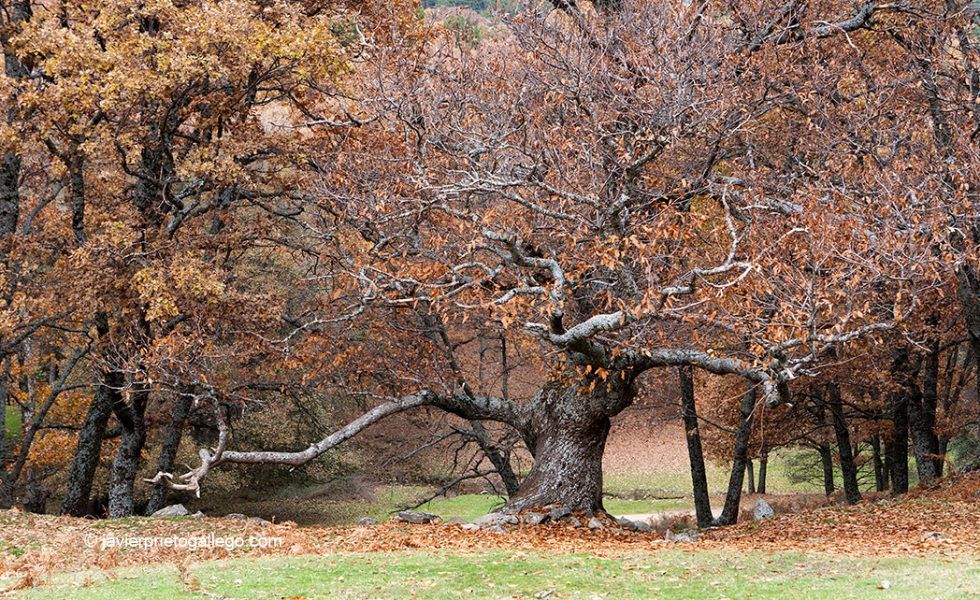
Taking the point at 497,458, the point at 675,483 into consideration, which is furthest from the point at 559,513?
the point at 675,483

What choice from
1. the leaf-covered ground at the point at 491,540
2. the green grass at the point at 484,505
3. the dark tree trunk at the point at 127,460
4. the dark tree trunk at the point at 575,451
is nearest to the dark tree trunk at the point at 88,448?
the dark tree trunk at the point at 127,460

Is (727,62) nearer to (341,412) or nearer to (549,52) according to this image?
(549,52)

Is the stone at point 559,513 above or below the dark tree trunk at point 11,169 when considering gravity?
below

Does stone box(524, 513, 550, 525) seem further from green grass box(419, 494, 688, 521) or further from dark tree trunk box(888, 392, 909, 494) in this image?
green grass box(419, 494, 688, 521)

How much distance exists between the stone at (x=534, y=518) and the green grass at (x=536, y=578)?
11.9ft

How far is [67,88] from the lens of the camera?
13.8 meters

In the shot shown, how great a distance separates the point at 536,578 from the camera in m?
8.34

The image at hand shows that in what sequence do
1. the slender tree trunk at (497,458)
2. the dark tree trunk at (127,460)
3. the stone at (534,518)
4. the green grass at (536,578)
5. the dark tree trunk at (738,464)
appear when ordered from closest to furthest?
the green grass at (536,578), the stone at (534,518), the dark tree trunk at (127,460), the dark tree trunk at (738,464), the slender tree trunk at (497,458)

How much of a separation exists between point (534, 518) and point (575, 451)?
159 cm

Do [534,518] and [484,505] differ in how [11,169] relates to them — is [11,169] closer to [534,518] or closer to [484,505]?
[534,518]

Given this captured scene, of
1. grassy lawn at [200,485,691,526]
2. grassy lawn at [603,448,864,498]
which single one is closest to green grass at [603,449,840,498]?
grassy lawn at [603,448,864,498]

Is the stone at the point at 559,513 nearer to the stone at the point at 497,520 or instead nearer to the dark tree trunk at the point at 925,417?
the stone at the point at 497,520

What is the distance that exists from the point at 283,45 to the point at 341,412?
1743cm

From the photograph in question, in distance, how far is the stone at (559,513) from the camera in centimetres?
1389
